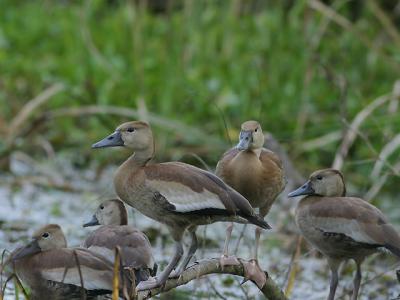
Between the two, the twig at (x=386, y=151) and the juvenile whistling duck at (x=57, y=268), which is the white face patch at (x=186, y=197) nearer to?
the juvenile whistling duck at (x=57, y=268)

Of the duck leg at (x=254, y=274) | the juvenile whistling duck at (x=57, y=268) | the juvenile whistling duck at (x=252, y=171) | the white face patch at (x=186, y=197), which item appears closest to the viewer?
the juvenile whistling duck at (x=57, y=268)

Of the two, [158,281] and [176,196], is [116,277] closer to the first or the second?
[158,281]

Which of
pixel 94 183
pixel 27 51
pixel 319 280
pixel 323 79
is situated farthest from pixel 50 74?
pixel 319 280

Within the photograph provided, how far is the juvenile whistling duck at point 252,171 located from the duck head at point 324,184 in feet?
0.72

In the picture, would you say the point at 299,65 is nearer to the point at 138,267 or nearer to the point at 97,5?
the point at 97,5

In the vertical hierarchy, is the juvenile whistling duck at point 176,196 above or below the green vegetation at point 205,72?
below

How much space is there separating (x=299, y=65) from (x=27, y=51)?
3125 mm

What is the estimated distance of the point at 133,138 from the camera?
6.14m

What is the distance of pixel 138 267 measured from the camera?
5828 millimetres

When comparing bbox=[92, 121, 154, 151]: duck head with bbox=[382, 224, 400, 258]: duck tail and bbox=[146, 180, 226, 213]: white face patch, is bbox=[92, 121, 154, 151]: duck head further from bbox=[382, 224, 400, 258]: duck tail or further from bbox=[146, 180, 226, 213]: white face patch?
bbox=[382, 224, 400, 258]: duck tail

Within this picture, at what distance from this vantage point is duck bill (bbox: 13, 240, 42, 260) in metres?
5.61

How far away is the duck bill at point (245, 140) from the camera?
6410mm

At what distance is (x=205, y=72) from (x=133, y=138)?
21.4ft

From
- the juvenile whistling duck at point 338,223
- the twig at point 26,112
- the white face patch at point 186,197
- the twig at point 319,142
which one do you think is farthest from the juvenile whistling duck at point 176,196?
the twig at point 319,142
